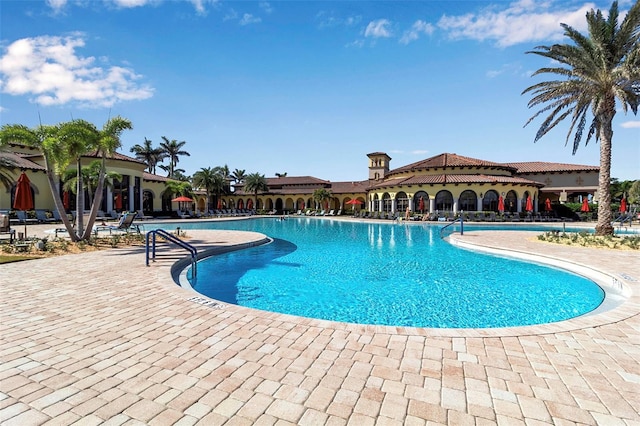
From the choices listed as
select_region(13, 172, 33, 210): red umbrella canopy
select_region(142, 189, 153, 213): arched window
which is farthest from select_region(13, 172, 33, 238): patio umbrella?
select_region(142, 189, 153, 213): arched window

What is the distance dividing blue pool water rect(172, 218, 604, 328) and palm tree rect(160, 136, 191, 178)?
5591 cm

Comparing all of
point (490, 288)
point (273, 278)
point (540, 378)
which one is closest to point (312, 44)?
point (273, 278)

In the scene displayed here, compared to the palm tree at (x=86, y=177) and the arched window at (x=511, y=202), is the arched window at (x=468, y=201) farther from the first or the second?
the palm tree at (x=86, y=177)

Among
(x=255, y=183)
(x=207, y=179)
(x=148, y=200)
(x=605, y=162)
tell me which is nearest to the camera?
(x=605, y=162)

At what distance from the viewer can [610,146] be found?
15797mm

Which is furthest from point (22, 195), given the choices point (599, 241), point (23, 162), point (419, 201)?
point (419, 201)

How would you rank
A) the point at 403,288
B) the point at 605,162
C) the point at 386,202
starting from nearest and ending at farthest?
the point at 403,288 → the point at 605,162 → the point at 386,202

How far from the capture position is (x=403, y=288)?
870 centimetres

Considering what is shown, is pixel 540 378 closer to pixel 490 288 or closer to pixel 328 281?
pixel 490 288

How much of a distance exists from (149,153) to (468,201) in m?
56.0

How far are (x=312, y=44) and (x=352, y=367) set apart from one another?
14445 mm

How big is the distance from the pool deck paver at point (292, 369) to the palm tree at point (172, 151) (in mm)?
62307

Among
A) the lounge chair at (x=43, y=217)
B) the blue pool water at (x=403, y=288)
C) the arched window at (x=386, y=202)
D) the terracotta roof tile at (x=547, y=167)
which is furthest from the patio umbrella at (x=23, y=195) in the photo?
the terracotta roof tile at (x=547, y=167)

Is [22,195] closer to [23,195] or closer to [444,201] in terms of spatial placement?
[23,195]
